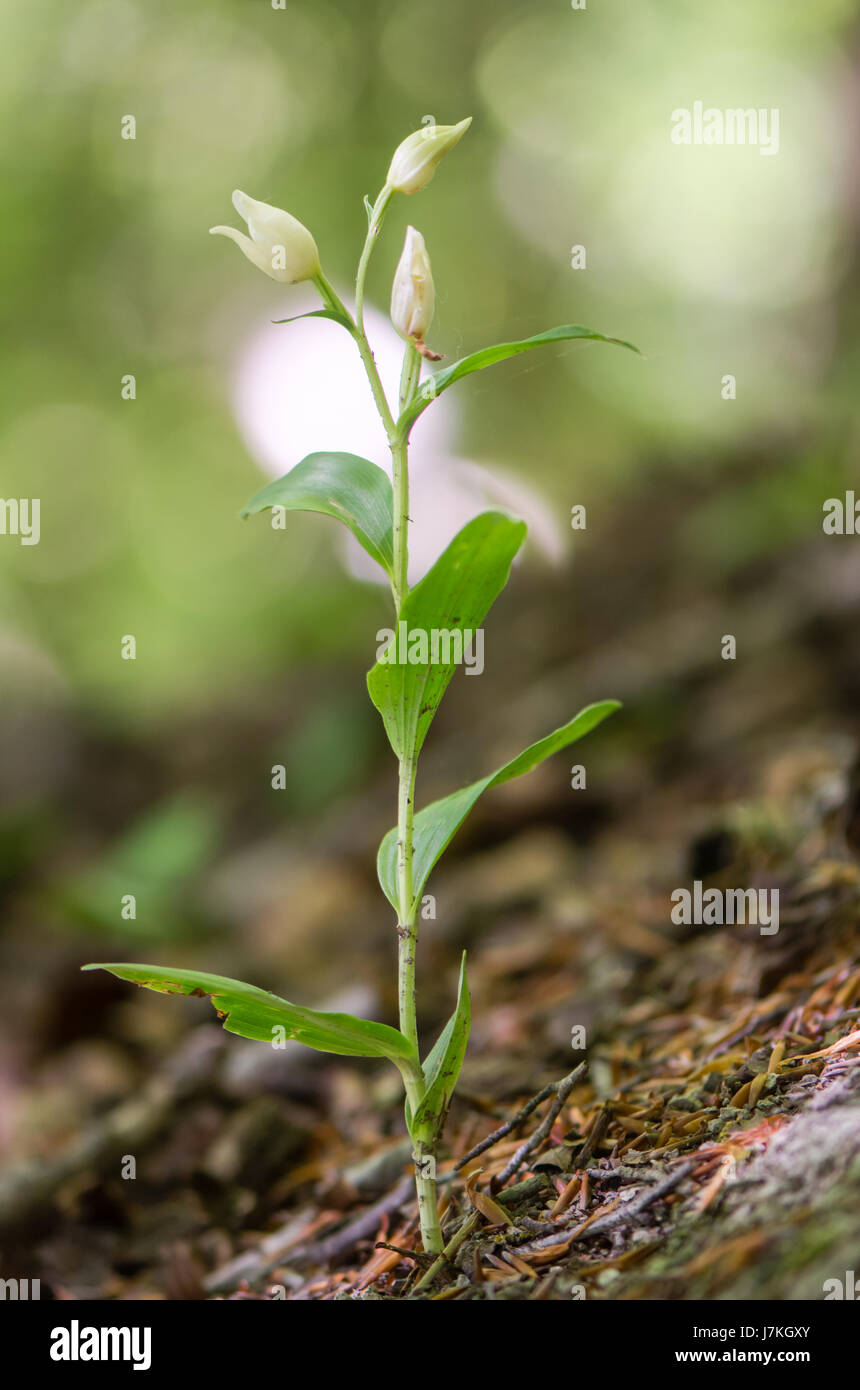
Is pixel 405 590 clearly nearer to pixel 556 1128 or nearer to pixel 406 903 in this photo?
pixel 406 903

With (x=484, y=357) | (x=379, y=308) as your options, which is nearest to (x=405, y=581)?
(x=484, y=357)

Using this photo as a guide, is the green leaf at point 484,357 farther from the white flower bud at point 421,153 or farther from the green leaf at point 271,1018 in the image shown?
the green leaf at point 271,1018

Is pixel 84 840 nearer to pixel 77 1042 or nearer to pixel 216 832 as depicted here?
pixel 216 832

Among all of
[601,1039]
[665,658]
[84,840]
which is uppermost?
[665,658]

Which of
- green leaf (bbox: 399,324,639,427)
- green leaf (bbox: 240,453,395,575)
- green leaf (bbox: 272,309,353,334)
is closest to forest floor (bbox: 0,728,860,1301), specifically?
green leaf (bbox: 240,453,395,575)

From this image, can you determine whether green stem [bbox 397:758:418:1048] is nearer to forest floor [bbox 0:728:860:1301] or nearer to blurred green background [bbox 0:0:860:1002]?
forest floor [bbox 0:728:860:1301]

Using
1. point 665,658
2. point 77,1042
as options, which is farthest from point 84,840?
point 665,658
